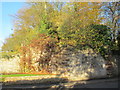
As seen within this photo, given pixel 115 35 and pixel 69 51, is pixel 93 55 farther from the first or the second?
pixel 115 35

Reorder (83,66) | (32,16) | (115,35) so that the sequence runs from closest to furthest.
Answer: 1. (83,66)
2. (115,35)
3. (32,16)

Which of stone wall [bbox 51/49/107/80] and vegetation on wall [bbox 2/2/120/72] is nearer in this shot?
stone wall [bbox 51/49/107/80]

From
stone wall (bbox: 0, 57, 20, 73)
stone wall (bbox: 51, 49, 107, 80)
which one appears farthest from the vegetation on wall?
stone wall (bbox: 0, 57, 20, 73)

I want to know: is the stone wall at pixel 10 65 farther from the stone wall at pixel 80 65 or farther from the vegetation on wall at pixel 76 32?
the stone wall at pixel 80 65

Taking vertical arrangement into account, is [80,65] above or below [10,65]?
below

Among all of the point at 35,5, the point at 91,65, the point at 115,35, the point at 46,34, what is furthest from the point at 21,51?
the point at 115,35

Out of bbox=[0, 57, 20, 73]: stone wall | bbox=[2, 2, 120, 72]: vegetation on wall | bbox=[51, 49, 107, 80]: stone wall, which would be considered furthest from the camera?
bbox=[0, 57, 20, 73]: stone wall

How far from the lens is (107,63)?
8867 mm

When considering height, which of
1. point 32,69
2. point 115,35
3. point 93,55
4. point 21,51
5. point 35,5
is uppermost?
point 35,5

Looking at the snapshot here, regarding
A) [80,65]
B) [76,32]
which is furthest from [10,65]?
[76,32]

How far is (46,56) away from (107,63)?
15.5ft

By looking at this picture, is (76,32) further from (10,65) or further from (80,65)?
(10,65)

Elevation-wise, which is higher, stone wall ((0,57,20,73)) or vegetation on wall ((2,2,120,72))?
vegetation on wall ((2,2,120,72))

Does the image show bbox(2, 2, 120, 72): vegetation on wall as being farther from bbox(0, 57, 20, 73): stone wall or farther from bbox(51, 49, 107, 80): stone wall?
bbox(0, 57, 20, 73): stone wall
